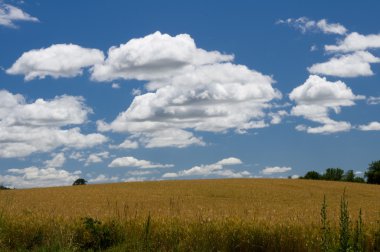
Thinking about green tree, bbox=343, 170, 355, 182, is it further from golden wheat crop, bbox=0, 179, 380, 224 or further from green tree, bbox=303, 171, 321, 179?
golden wheat crop, bbox=0, 179, 380, 224

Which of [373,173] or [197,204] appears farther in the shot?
[373,173]

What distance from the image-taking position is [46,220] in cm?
1440

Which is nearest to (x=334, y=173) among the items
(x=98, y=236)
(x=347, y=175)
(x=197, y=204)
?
(x=347, y=175)

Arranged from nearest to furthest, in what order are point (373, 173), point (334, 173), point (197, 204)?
point (197, 204) → point (373, 173) → point (334, 173)

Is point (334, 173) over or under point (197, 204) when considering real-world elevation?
over

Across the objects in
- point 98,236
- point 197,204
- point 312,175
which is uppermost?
point 312,175

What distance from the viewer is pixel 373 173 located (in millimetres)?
94000

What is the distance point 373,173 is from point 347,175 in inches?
392

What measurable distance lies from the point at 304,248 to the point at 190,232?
2.83 meters

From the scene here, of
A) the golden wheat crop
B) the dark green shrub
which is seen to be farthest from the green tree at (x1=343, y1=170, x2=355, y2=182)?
the dark green shrub

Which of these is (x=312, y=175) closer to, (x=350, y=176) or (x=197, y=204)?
(x=350, y=176)

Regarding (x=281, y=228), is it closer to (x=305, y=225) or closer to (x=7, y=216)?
(x=305, y=225)

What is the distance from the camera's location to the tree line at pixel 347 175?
93938 millimetres

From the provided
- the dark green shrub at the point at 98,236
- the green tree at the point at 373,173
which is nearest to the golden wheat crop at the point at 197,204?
the dark green shrub at the point at 98,236
